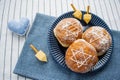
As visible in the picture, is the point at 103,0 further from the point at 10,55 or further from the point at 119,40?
the point at 10,55

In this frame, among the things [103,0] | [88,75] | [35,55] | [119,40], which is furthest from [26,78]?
[103,0]

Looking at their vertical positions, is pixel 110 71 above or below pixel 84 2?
below

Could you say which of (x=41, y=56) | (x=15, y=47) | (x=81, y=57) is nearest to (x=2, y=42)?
(x=15, y=47)

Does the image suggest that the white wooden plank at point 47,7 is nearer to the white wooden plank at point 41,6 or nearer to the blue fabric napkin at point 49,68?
the white wooden plank at point 41,6

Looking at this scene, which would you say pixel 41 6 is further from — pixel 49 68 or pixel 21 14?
pixel 49 68

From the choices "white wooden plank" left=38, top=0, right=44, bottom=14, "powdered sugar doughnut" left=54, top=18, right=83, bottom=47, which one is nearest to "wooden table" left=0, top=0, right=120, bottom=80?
"white wooden plank" left=38, top=0, right=44, bottom=14

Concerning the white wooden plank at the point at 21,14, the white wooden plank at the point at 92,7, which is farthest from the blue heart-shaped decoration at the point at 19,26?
the white wooden plank at the point at 92,7

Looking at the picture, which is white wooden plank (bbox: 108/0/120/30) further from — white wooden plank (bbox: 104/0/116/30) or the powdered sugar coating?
the powdered sugar coating
